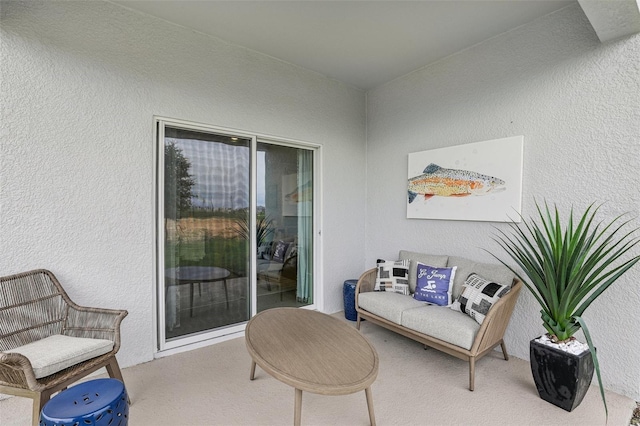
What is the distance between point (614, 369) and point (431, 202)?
1.96 meters

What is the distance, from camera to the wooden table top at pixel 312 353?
1.62 meters

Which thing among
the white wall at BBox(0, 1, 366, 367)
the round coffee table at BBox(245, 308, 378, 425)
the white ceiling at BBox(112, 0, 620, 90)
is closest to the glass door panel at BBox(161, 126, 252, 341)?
the white wall at BBox(0, 1, 366, 367)

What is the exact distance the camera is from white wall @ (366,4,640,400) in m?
2.23

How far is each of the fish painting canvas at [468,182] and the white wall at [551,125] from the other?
0.29ft

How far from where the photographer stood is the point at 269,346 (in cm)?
199

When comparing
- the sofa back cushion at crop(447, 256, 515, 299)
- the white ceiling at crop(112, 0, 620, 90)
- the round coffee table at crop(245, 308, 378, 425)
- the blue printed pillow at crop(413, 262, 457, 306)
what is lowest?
the round coffee table at crop(245, 308, 378, 425)

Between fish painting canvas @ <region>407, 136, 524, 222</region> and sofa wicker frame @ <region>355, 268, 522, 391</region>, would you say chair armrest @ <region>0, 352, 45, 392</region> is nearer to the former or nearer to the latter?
sofa wicker frame @ <region>355, 268, 522, 391</region>

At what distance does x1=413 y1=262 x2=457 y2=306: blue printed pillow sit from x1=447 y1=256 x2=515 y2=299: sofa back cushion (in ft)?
0.23

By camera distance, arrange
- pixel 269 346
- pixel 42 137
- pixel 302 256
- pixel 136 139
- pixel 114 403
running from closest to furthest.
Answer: pixel 114 403
pixel 269 346
pixel 42 137
pixel 136 139
pixel 302 256

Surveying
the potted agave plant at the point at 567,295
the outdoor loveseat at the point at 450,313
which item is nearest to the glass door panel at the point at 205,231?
the outdoor loveseat at the point at 450,313

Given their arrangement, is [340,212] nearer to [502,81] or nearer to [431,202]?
[431,202]

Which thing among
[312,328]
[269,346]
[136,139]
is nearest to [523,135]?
[312,328]

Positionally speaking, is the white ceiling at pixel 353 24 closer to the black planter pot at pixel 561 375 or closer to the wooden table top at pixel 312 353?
the wooden table top at pixel 312 353

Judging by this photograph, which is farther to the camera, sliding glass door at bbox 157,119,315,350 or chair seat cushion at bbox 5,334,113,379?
sliding glass door at bbox 157,119,315,350
